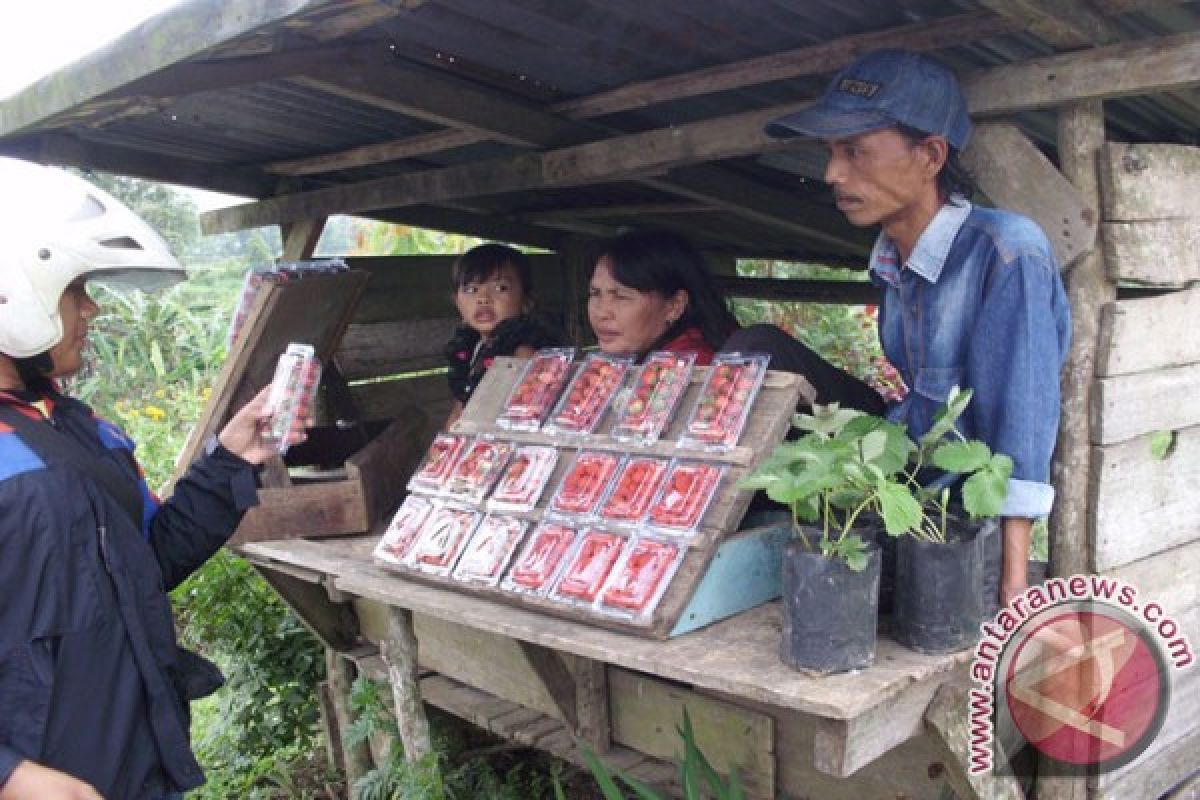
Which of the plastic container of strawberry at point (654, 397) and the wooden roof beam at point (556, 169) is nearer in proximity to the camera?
the plastic container of strawberry at point (654, 397)

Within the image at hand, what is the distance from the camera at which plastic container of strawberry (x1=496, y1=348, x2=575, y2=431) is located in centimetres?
266

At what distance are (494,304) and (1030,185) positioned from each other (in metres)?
2.21

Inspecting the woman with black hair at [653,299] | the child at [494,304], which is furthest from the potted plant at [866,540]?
the child at [494,304]

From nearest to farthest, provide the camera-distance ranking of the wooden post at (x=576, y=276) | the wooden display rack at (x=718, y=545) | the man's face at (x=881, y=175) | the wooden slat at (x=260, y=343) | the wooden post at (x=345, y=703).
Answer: the wooden display rack at (x=718, y=545)
the man's face at (x=881, y=175)
the wooden slat at (x=260, y=343)
the wooden post at (x=345, y=703)
the wooden post at (x=576, y=276)

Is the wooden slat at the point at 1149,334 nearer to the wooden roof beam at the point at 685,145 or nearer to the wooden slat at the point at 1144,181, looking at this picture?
the wooden slat at the point at 1144,181

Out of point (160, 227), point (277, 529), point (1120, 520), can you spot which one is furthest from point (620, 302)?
point (160, 227)

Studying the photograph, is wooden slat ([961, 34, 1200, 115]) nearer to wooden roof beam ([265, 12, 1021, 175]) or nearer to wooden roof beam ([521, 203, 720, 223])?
wooden roof beam ([265, 12, 1021, 175])

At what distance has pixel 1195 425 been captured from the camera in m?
2.48

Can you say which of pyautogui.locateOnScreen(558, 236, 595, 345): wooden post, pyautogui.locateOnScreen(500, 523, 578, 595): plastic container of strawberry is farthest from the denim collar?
pyautogui.locateOnScreen(558, 236, 595, 345): wooden post

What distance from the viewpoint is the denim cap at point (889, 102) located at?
208 centimetres

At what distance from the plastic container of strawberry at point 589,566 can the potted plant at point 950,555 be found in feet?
2.11

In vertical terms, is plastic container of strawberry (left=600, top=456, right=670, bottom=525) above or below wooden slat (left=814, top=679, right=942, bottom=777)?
above

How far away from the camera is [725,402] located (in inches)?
89.8

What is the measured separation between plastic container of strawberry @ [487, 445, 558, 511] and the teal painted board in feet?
1.81
